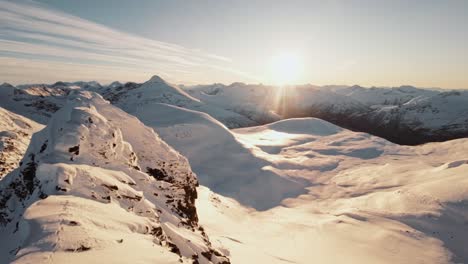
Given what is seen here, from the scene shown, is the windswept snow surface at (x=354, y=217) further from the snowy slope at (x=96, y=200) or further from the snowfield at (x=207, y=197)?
the snowy slope at (x=96, y=200)

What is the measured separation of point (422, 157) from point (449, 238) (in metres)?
54.2

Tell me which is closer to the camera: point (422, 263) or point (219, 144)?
point (422, 263)

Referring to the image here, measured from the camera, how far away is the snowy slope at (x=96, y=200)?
9656 millimetres

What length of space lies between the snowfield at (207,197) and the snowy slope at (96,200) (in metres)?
0.08

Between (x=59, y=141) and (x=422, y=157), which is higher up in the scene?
(x=59, y=141)

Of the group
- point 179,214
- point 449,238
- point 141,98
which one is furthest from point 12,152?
point 141,98

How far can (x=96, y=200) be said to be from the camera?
42.8 feet

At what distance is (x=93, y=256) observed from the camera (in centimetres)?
898

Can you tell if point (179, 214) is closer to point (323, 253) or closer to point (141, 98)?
point (323, 253)

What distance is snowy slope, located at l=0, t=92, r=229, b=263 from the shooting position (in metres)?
9.66

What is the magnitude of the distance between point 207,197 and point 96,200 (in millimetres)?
28499

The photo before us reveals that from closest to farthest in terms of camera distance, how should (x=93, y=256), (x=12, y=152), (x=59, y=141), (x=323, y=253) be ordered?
1. (x=93, y=256)
2. (x=59, y=141)
3. (x=323, y=253)
4. (x=12, y=152)

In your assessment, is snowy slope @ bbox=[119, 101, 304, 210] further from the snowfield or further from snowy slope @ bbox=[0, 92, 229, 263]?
snowy slope @ bbox=[0, 92, 229, 263]

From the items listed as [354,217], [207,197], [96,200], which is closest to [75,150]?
[96,200]
